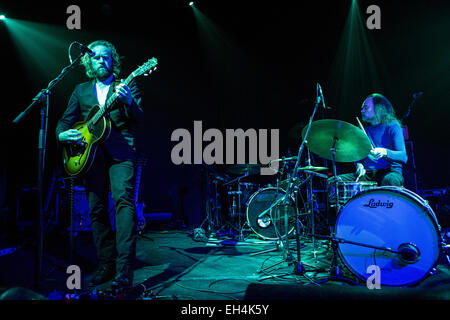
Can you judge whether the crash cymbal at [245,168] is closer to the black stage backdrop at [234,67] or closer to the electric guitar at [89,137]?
the black stage backdrop at [234,67]

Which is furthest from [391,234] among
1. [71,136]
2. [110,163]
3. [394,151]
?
[71,136]

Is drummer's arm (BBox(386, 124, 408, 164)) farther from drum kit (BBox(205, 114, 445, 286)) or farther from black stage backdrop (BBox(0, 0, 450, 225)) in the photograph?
black stage backdrop (BBox(0, 0, 450, 225))

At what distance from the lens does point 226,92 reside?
833 centimetres

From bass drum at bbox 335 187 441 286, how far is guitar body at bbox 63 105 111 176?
2.31m

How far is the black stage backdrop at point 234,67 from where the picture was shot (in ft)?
23.1

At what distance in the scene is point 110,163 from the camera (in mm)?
2691

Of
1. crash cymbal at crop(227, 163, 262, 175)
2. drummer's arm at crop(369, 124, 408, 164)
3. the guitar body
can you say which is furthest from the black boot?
crash cymbal at crop(227, 163, 262, 175)

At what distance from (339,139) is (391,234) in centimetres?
101

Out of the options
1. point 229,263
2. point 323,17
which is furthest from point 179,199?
point 323,17

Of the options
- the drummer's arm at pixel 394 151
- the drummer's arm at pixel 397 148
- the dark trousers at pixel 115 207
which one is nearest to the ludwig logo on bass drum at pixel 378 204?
the drummer's arm at pixel 394 151

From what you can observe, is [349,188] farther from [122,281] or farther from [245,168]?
[245,168]

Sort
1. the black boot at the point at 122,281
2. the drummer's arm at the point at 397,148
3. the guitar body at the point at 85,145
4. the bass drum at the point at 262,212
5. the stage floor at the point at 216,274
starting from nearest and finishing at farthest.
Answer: the stage floor at the point at 216,274 → the black boot at the point at 122,281 → the guitar body at the point at 85,145 → the drummer's arm at the point at 397,148 → the bass drum at the point at 262,212

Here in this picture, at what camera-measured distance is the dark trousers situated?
2.51m

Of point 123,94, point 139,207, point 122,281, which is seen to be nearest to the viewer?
point 122,281
